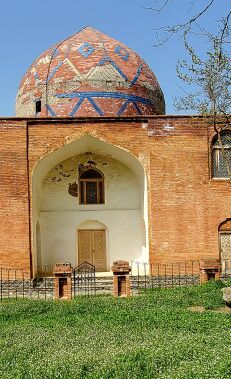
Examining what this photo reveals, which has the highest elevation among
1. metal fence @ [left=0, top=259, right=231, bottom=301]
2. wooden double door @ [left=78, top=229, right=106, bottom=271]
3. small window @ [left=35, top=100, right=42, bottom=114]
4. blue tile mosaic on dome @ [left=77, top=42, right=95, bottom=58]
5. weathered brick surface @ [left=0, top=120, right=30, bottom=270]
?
blue tile mosaic on dome @ [left=77, top=42, right=95, bottom=58]

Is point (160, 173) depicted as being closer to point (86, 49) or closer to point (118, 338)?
point (86, 49)

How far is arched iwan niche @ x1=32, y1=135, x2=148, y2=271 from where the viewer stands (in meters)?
15.3

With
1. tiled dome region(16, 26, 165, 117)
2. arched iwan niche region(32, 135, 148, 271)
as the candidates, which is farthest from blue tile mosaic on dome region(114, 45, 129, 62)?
arched iwan niche region(32, 135, 148, 271)

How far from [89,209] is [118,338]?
9.39 metres

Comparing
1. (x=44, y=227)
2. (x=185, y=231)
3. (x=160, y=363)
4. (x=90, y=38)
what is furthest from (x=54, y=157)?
(x=160, y=363)

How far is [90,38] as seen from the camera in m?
17.6

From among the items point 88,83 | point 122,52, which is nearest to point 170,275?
point 88,83

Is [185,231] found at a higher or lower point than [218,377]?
higher

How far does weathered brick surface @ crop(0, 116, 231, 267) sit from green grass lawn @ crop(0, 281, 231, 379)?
10.7 ft

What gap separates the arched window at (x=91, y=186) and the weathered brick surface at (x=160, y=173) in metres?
2.05

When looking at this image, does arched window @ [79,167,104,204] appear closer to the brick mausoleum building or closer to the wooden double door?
the brick mausoleum building

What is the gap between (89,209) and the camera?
15539 millimetres

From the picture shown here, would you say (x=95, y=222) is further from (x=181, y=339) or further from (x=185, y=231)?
(x=181, y=339)

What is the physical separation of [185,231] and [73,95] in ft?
19.6
